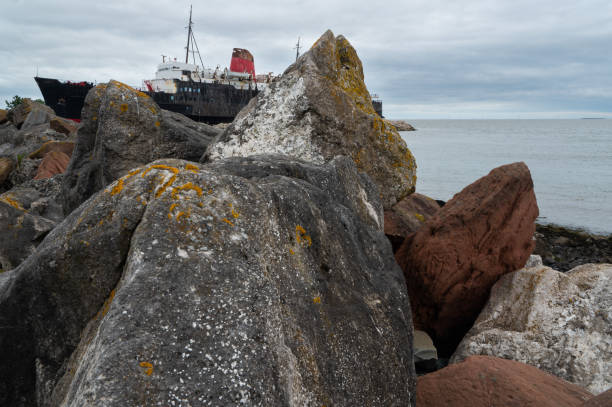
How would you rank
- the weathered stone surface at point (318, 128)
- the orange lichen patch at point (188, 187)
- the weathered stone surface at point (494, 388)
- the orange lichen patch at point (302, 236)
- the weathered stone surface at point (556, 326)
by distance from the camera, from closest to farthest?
1. the orange lichen patch at point (188, 187)
2. the orange lichen patch at point (302, 236)
3. the weathered stone surface at point (494, 388)
4. the weathered stone surface at point (556, 326)
5. the weathered stone surface at point (318, 128)

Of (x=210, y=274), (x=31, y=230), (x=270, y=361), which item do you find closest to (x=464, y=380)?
(x=270, y=361)

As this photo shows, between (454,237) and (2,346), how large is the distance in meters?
5.16

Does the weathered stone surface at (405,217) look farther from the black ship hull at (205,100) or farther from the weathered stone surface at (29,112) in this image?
the black ship hull at (205,100)

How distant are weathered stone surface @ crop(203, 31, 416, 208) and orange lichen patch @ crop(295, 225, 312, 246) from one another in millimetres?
3039

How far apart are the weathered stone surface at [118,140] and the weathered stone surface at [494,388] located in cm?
465

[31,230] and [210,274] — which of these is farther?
[31,230]

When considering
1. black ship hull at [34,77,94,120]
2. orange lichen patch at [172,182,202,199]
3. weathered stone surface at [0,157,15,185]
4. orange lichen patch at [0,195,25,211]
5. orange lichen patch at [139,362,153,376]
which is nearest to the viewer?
orange lichen patch at [139,362,153,376]

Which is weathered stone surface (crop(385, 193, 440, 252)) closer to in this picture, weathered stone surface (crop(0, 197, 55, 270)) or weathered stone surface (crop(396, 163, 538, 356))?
weathered stone surface (crop(396, 163, 538, 356))

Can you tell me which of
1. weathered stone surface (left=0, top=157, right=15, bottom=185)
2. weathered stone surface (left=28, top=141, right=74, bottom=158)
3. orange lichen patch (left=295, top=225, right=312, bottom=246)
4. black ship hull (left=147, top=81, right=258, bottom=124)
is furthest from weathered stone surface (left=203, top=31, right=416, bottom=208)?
black ship hull (left=147, top=81, right=258, bottom=124)

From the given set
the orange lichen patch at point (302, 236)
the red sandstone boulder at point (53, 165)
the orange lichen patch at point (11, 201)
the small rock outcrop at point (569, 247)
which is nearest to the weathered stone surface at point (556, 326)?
the orange lichen patch at point (302, 236)

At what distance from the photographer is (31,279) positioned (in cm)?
275

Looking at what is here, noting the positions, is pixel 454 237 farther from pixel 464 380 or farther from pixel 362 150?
pixel 464 380

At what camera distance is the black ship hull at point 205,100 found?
44.5 meters

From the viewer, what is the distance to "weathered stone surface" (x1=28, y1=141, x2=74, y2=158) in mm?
13797
